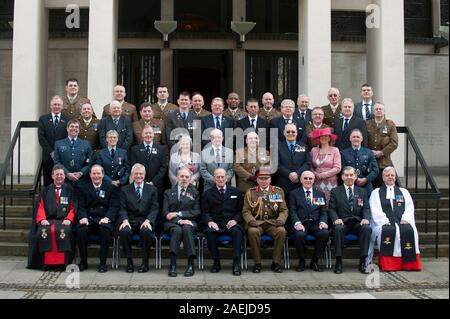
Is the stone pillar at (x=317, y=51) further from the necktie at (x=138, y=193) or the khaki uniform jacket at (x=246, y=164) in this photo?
the necktie at (x=138, y=193)

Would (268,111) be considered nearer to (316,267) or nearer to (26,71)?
(316,267)

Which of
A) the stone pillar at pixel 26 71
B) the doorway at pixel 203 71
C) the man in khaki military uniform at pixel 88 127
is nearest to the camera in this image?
the man in khaki military uniform at pixel 88 127

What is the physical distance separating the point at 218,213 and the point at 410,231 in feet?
8.37

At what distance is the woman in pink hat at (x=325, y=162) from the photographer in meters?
8.45

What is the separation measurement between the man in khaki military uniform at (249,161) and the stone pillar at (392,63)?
13.7 feet

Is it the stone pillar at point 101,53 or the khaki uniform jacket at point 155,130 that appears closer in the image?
the khaki uniform jacket at point 155,130

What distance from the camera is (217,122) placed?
9023 millimetres

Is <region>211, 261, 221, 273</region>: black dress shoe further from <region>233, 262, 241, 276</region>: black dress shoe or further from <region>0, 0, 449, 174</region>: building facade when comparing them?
<region>0, 0, 449, 174</region>: building facade

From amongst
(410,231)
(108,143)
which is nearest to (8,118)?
(108,143)

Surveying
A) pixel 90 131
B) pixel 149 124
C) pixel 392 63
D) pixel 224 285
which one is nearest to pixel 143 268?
pixel 224 285

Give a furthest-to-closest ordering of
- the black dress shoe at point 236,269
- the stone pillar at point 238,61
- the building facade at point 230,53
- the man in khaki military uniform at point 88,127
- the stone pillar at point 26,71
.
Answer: the stone pillar at point 238,61 < the building facade at point 230,53 < the stone pillar at point 26,71 < the man in khaki military uniform at point 88,127 < the black dress shoe at point 236,269

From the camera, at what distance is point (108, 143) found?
8531mm

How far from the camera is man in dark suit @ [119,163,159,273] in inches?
310

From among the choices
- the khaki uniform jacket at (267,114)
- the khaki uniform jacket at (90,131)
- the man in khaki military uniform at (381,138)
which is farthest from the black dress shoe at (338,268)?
the khaki uniform jacket at (90,131)
